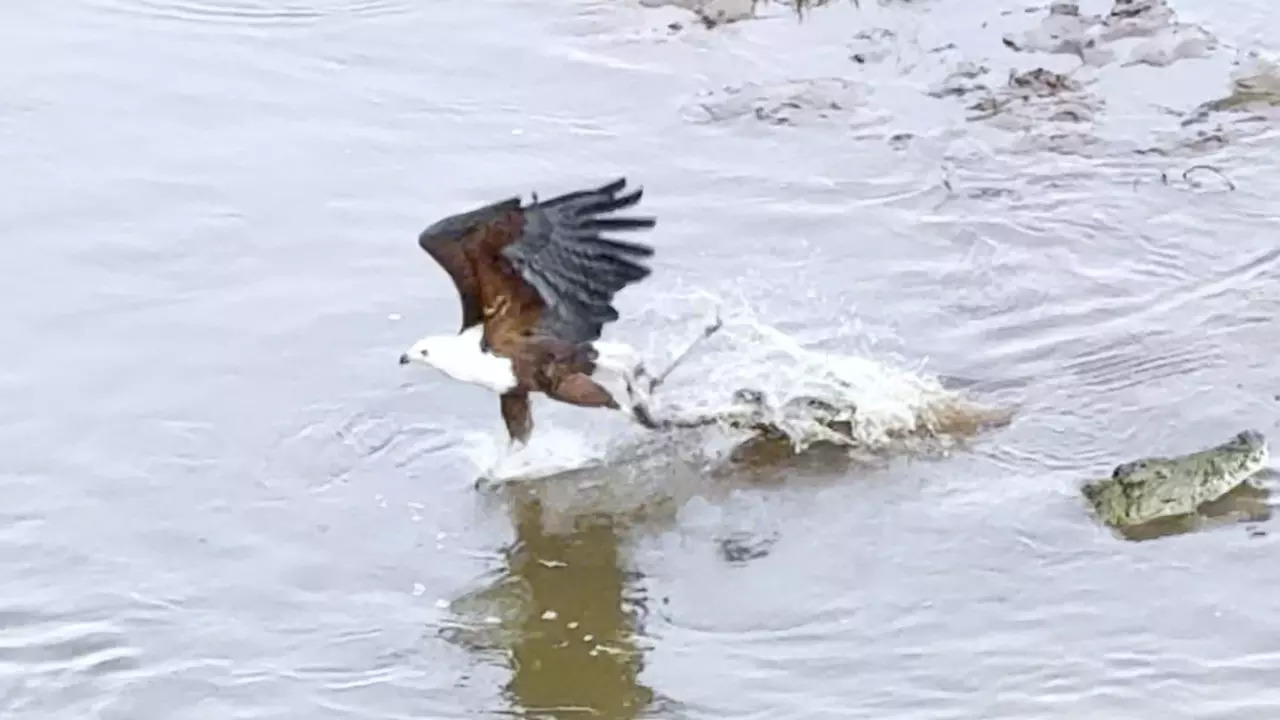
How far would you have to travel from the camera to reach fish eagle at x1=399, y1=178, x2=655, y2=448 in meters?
6.95

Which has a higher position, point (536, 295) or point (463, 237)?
point (463, 237)

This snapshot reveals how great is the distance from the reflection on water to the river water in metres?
0.01

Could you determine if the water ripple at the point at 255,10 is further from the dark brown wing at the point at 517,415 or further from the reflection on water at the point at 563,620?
the reflection on water at the point at 563,620

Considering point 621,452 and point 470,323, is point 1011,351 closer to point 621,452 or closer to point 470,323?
point 621,452

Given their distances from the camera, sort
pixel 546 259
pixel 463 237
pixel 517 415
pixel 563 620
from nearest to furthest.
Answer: pixel 563 620
pixel 463 237
pixel 546 259
pixel 517 415

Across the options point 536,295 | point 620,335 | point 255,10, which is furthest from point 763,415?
point 255,10

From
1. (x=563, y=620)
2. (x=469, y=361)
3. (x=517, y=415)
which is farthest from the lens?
(x=517, y=415)

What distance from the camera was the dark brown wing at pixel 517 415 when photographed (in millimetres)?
7504

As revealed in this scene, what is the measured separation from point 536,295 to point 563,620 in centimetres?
113

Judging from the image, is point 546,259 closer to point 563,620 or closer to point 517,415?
point 517,415

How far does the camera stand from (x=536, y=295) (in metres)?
7.18

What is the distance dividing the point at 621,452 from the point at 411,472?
702 mm

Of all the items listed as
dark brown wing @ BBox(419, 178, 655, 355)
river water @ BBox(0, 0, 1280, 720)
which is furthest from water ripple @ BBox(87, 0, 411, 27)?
dark brown wing @ BBox(419, 178, 655, 355)

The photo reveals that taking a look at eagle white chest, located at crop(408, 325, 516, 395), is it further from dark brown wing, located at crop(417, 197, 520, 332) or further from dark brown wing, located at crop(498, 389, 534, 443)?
dark brown wing, located at crop(417, 197, 520, 332)
